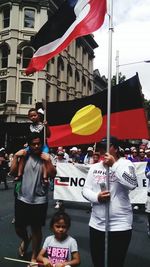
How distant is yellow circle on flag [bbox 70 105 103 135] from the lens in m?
5.98

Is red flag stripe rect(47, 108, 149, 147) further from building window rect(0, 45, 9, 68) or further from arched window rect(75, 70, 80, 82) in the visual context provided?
arched window rect(75, 70, 80, 82)

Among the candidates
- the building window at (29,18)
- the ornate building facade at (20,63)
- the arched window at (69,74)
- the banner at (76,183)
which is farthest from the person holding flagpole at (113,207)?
the arched window at (69,74)

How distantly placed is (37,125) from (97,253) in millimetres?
2310

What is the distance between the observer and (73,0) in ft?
17.0

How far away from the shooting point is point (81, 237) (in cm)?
718

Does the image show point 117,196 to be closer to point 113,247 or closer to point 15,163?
point 113,247

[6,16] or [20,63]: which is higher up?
[6,16]

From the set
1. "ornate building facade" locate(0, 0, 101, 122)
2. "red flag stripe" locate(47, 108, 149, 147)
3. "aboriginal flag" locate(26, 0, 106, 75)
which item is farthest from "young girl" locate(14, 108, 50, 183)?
"ornate building facade" locate(0, 0, 101, 122)

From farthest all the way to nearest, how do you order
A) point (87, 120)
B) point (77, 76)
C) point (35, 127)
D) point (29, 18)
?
point (77, 76), point (29, 18), point (87, 120), point (35, 127)

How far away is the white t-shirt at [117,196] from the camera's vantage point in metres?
3.72

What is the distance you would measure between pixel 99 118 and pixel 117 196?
2.55 meters

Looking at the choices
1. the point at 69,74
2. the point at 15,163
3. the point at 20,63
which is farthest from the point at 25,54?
the point at 15,163

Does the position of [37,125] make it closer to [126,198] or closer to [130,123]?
[130,123]

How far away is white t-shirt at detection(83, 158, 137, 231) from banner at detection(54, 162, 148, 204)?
242 inches
